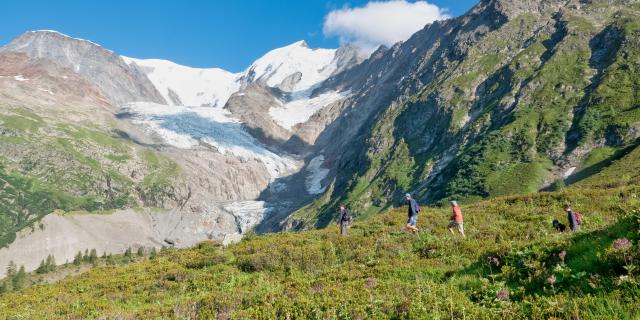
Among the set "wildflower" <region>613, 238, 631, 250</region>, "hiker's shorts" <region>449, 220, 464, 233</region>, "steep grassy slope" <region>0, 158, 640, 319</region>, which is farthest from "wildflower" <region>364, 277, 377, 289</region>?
"hiker's shorts" <region>449, 220, 464, 233</region>

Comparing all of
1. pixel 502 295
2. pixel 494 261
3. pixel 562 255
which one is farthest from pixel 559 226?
pixel 502 295

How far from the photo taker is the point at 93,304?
737 inches

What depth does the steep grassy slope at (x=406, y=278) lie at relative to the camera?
10133 mm

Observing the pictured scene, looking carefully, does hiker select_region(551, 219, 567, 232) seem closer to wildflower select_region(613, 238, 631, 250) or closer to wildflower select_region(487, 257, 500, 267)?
wildflower select_region(487, 257, 500, 267)

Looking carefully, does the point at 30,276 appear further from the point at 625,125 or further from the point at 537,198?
the point at 625,125

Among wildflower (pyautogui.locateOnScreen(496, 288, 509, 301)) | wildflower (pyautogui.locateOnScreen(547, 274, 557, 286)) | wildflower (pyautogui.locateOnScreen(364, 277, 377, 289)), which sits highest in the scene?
wildflower (pyautogui.locateOnScreen(364, 277, 377, 289))

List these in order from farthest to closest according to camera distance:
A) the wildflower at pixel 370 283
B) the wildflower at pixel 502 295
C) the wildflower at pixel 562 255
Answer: the wildflower at pixel 370 283 → the wildflower at pixel 562 255 → the wildflower at pixel 502 295

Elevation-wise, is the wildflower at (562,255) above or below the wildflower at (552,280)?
above

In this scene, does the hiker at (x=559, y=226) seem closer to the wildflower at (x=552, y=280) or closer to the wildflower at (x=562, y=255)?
the wildflower at (x=562, y=255)

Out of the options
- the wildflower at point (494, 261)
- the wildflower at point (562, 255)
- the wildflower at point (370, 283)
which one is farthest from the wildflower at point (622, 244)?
the wildflower at point (370, 283)

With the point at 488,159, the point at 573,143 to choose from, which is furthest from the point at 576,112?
the point at 488,159

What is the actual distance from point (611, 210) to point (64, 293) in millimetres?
27582

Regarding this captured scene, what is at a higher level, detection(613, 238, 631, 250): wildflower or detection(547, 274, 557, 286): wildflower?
detection(613, 238, 631, 250): wildflower

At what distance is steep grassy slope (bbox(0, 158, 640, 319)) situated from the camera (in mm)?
10133
